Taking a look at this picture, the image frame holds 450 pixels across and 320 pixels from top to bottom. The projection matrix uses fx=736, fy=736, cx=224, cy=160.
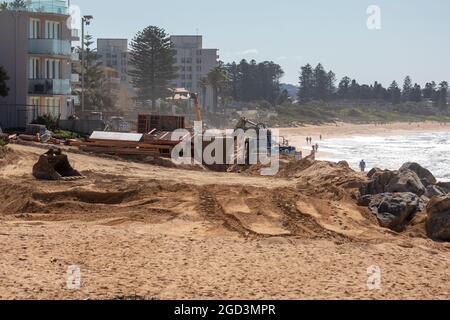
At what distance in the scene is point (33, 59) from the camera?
41.6 metres

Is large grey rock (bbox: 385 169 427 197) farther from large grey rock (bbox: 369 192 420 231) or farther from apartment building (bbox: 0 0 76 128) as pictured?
apartment building (bbox: 0 0 76 128)

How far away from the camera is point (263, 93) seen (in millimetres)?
181750

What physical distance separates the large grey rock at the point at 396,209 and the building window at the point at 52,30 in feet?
92.6

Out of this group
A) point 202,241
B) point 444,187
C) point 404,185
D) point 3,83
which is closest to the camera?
point 202,241

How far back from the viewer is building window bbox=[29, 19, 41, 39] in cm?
4144

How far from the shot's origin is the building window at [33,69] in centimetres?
4134

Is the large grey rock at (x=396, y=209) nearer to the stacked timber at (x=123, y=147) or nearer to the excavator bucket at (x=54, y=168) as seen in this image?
the excavator bucket at (x=54, y=168)

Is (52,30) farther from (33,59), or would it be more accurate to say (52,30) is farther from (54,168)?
(54,168)

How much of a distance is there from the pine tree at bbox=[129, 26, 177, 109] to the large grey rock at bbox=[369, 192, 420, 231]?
7802 centimetres

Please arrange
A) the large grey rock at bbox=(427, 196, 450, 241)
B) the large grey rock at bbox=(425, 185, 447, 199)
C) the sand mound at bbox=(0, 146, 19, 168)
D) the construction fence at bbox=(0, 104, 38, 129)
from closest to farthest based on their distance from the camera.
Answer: the large grey rock at bbox=(427, 196, 450, 241), the large grey rock at bbox=(425, 185, 447, 199), the sand mound at bbox=(0, 146, 19, 168), the construction fence at bbox=(0, 104, 38, 129)

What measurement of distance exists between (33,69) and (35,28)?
238cm

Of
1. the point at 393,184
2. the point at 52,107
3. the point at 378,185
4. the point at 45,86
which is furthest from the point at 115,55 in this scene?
the point at 393,184

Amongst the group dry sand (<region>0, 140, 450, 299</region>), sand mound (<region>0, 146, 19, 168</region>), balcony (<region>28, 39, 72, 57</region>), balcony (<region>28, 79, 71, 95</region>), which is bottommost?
dry sand (<region>0, 140, 450, 299</region>)

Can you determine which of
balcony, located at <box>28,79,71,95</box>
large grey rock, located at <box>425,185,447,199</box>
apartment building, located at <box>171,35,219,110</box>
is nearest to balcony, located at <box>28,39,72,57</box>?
balcony, located at <box>28,79,71,95</box>
